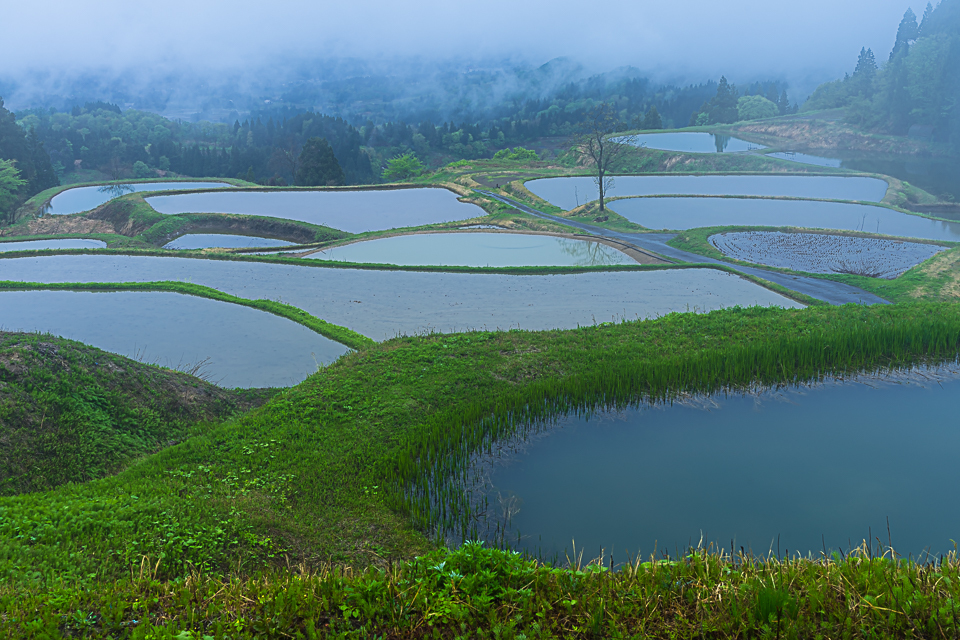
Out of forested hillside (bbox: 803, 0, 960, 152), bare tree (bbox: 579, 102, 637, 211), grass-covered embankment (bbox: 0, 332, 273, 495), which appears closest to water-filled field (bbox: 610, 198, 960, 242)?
bare tree (bbox: 579, 102, 637, 211)

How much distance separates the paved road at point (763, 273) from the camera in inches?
768

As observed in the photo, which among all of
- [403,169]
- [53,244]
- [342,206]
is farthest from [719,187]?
[403,169]

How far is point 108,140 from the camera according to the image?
302ft

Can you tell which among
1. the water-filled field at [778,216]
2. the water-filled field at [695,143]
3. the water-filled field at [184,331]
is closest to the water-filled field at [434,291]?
the water-filled field at [184,331]

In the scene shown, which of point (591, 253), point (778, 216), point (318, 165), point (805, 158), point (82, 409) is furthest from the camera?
point (805, 158)

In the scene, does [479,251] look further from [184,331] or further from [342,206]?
[342,206]

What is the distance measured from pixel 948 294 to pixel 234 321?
72.1 feet

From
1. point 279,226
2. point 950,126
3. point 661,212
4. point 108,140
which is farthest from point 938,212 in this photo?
point 108,140

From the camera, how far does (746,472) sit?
342 inches

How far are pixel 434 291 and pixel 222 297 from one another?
612cm

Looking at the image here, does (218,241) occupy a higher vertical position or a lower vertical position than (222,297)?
higher

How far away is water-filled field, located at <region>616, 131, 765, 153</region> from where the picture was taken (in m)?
61.3

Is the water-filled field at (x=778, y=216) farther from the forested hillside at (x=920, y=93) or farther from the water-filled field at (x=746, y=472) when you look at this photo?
the forested hillside at (x=920, y=93)

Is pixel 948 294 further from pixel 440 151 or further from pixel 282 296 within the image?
pixel 440 151
